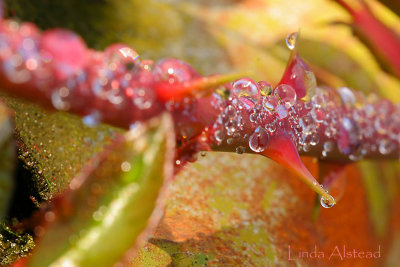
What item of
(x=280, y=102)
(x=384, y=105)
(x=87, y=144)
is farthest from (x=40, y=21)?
(x=384, y=105)

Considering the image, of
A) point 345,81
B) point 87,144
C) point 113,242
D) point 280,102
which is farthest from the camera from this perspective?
point 345,81

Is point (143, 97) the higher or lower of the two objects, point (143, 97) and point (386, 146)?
the lower

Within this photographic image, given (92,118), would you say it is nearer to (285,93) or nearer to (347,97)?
(285,93)

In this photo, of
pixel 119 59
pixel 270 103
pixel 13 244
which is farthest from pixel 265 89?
pixel 13 244

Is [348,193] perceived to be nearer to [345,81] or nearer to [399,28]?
[345,81]

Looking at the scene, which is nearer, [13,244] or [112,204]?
[112,204]

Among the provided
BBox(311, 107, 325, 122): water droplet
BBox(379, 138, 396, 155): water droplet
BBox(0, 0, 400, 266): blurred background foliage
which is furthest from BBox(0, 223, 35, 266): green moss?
BBox(379, 138, 396, 155): water droplet

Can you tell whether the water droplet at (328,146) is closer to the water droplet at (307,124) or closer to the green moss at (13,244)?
the water droplet at (307,124)
